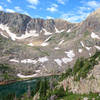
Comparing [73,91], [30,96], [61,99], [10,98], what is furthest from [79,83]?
[10,98]

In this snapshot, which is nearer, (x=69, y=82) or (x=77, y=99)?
(x=77, y=99)

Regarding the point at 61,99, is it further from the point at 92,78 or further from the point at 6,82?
the point at 6,82

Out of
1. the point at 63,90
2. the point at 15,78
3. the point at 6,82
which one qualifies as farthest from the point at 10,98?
the point at 15,78

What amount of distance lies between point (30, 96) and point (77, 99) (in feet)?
146

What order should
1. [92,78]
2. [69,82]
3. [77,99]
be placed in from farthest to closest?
[69,82] → [92,78] → [77,99]

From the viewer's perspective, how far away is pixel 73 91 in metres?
90.2

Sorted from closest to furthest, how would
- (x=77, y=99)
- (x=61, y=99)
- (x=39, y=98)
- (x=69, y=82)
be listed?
1. (x=77, y=99)
2. (x=61, y=99)
3. (x=39, y=98)
4. (x=69, y=82)

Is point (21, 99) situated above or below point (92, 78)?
below

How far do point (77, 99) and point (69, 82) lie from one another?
3029 centimetres

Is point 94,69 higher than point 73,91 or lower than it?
higher

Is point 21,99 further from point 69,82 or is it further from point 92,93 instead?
point 92,93

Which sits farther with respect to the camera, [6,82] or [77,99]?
[6,82]

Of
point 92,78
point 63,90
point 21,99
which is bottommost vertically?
point 21,99

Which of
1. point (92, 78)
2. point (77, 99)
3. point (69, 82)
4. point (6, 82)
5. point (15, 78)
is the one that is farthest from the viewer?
point (15, 78)
